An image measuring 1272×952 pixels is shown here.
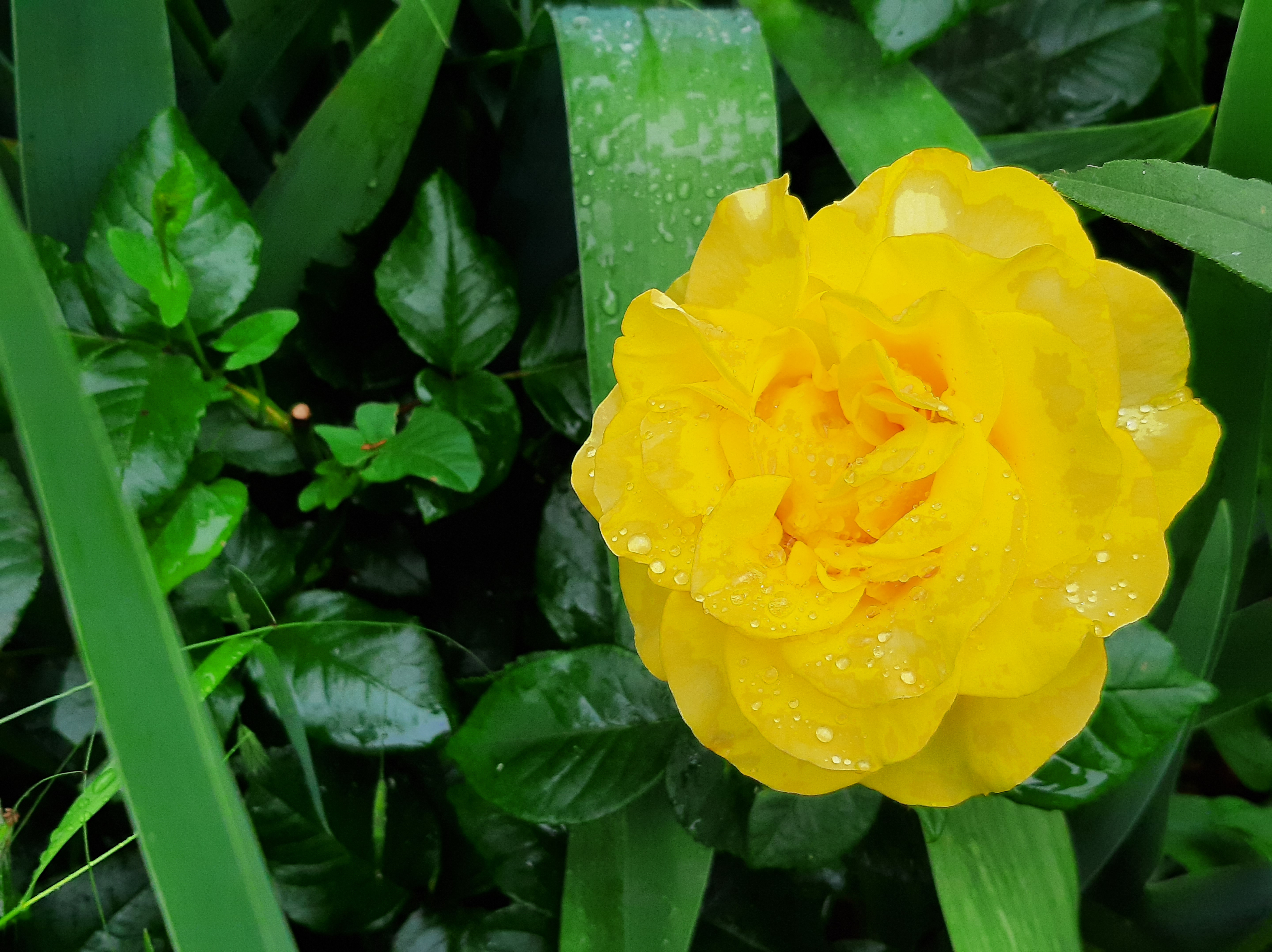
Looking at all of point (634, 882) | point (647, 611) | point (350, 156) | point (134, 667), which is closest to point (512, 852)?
point (634, 882)

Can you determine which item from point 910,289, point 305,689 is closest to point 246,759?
point 305,689

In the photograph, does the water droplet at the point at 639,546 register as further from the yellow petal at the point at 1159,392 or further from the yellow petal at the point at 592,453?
the yellow petal at the point at 1159,392

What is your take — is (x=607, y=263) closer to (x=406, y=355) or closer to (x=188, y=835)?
(x=406, y=355)

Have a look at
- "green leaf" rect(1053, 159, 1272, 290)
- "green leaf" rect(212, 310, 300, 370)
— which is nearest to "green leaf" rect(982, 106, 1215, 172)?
"green leaf" rect(1053, 159, 1272, 290)

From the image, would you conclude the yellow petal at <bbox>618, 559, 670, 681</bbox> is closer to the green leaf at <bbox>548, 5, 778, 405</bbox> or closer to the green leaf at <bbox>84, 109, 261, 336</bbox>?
the green leaf at <bbox>548, 5, 778, 405</bbox>

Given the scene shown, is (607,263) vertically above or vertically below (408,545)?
above

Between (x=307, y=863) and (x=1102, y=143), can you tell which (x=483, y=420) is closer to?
(x=307, y=863)
